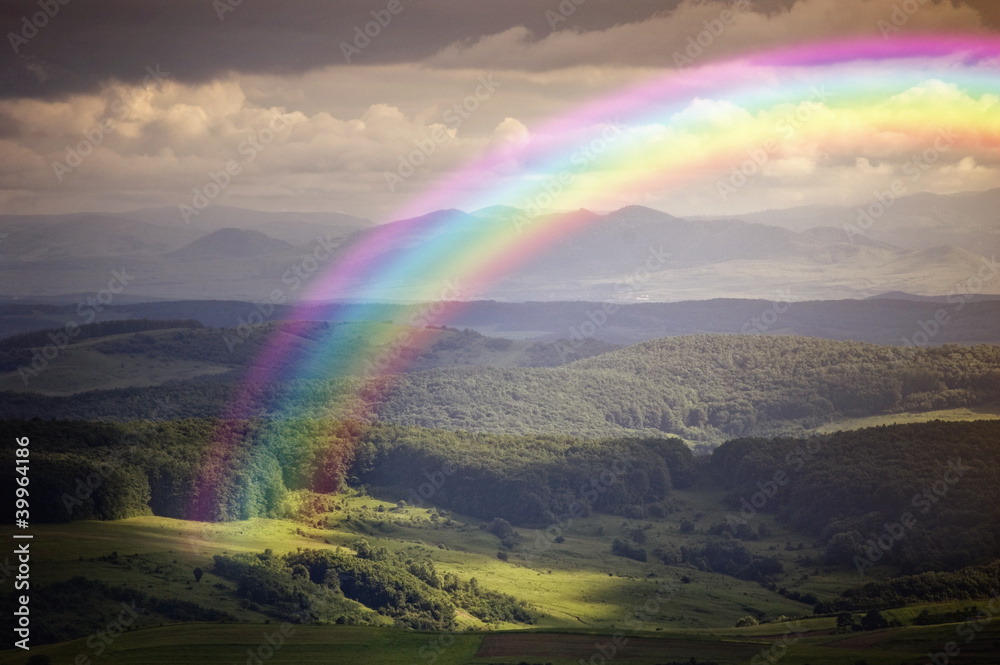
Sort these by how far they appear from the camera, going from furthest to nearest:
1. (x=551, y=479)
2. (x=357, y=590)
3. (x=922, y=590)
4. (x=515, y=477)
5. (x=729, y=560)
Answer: (x=551, y=479)
(x=515, y=477)
(x=729, y=560)
(x=357, y=590)
(x=922, y=590)

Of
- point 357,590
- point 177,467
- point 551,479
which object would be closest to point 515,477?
point 551,479

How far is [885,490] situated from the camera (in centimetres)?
15900

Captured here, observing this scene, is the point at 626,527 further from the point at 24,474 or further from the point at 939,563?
the point at 24,474

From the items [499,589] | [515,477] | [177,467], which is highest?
[177,467]

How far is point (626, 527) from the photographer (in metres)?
170

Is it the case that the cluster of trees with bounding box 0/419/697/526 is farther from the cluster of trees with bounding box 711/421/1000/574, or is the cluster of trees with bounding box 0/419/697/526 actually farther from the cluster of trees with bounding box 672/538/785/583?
the cluster of trees with bounding box 672/538/785/583

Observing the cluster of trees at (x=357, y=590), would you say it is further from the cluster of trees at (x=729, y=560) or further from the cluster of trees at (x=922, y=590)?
the cluster of trees at (x=729, y=560)

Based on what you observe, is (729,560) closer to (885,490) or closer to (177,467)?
(885,490)

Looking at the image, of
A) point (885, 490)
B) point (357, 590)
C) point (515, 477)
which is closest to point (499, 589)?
point (357, 590)

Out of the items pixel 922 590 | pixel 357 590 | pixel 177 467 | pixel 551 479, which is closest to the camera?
pixel 922 590

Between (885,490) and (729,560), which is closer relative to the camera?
(729,560)

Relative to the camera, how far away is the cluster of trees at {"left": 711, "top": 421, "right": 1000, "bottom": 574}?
138 metres

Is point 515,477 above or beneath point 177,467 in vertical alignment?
beneath

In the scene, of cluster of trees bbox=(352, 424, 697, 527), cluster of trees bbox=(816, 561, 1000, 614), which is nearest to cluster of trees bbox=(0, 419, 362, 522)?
cluster of trees bbox=(352, 424, 697, 527)
